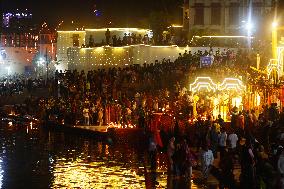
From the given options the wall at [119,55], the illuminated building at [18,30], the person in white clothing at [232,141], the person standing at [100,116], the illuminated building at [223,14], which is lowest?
the person in white clothing at [232,141]

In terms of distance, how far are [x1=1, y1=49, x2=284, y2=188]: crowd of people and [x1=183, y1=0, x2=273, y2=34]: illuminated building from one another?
12727mm

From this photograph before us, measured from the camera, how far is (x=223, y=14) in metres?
61.2

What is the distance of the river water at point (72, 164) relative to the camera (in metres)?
23.5

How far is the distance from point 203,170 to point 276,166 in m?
4.46

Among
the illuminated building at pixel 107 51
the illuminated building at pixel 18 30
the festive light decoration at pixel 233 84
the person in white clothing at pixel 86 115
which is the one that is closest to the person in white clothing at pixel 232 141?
the festive light decoration at pixel 233 84

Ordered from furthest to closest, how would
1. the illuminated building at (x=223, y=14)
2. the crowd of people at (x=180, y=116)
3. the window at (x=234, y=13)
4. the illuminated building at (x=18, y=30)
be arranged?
the illuminated building at (x=18, y=30) → the window at (x=234, y=13) → the illuminated building at (x=223, y=14) → the crowd of people at (x=180, y=116)

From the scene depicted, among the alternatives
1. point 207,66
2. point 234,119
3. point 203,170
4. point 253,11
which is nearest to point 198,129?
point 234,119

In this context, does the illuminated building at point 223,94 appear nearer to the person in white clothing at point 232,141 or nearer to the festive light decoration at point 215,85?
the festive light decoration at point 215,85

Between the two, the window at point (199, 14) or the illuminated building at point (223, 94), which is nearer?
the illuminated building at point (223, 94)

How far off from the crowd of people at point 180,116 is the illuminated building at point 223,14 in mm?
12727

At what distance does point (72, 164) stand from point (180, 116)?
27.3 feet

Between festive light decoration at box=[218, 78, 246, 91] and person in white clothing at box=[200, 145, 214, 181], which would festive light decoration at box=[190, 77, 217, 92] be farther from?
person in white clothing at box=[200, 145, 214, 181]

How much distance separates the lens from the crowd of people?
21531mm

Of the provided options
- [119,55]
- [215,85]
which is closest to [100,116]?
[215,85]
